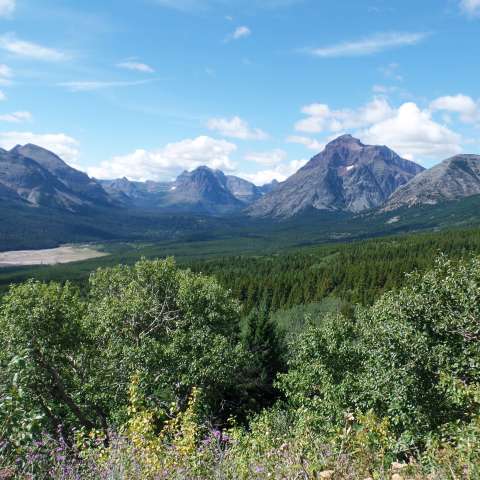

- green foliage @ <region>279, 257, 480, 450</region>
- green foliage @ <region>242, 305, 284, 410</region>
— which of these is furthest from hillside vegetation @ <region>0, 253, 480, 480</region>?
green foliage @ <region>242, 305, 284, 410</region>

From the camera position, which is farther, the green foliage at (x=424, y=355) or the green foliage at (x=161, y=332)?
the green foliage at (x=161, y=332)

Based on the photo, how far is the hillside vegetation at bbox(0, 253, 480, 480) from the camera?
9227mm

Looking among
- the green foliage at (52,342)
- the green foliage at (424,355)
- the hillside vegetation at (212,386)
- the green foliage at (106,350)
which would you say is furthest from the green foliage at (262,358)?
the green foliage at (424,355)

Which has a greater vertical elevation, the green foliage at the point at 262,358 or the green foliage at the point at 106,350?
the green foliage at the point at 106,350

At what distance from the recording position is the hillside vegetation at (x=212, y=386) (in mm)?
9227

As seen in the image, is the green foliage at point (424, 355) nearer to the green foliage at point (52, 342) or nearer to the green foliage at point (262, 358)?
the green foliage at point (52, 342)

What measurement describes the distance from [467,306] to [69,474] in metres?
20.6

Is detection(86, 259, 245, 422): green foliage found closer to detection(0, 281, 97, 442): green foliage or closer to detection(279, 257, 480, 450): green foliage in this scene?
detection(0, 281, 97, 442): green foliage

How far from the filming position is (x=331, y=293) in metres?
164

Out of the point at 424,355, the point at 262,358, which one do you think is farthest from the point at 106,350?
the point at 262,358

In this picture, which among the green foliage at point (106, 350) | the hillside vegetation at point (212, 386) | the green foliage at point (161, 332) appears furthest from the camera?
the green foliage at point (161, 332)

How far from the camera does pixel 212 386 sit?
34.4 metres

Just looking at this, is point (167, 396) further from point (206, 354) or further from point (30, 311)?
point (30, 311)

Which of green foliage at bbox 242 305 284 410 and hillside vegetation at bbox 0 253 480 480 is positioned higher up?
hillside vegetation at bbox 0 253 480 480
